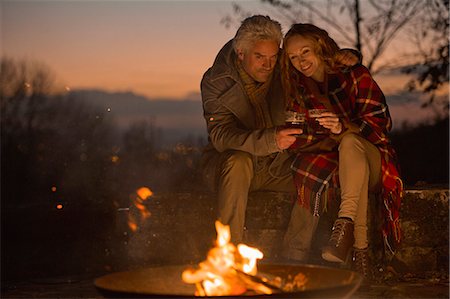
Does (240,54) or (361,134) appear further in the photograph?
(240,54)

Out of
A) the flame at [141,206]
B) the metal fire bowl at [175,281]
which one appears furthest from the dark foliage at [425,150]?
the metal fire bowl at [175,281]

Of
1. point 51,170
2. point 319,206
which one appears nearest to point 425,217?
point 319,206

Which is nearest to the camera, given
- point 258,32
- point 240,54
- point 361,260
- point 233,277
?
point 233,277

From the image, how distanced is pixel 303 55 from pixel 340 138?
598mm

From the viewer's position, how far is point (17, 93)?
2080 centimetres

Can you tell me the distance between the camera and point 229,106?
6.03 meters

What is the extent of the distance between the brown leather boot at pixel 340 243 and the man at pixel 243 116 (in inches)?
25.1

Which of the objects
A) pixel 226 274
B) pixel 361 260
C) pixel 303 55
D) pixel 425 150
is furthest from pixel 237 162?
pixel 425 150

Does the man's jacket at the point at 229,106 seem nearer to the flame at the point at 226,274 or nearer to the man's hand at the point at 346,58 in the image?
the man's hand at the point at 346,58

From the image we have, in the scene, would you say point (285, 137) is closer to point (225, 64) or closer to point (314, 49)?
point (314, 49)

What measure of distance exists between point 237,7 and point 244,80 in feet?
Result: 15.8

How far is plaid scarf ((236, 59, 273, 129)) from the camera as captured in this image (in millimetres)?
6078

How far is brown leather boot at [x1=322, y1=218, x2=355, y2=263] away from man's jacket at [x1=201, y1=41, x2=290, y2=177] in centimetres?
77

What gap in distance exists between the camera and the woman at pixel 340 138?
5.54 meters
